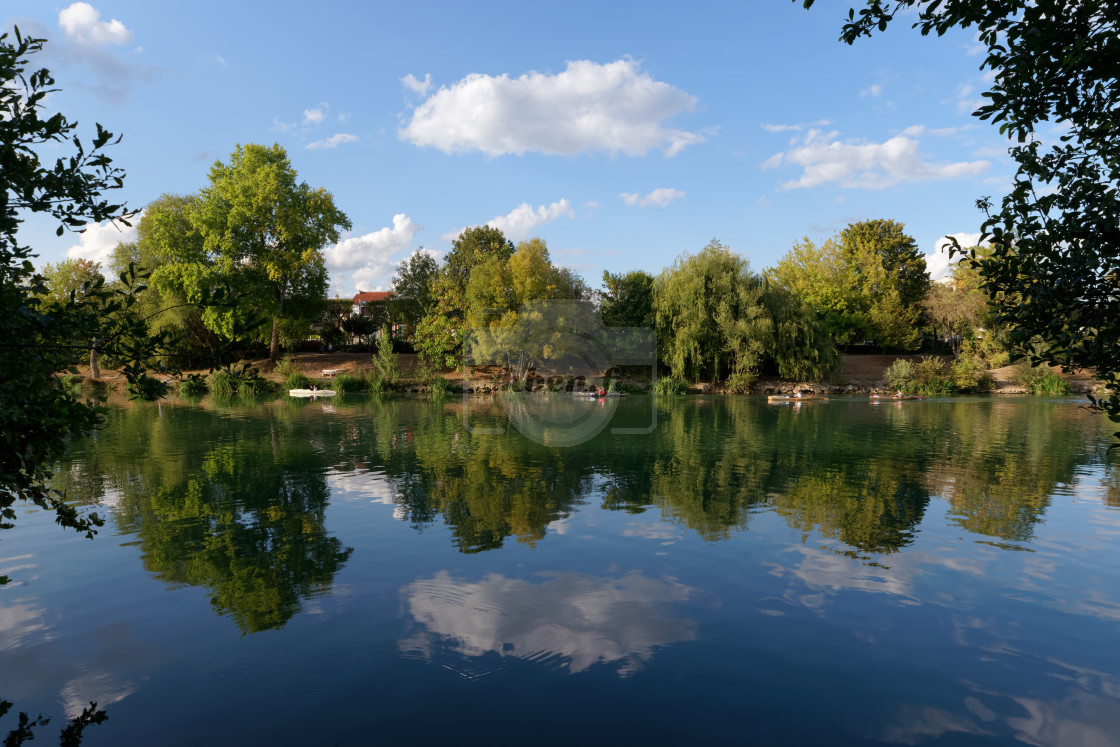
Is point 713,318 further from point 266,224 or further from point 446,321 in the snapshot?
point 266,224

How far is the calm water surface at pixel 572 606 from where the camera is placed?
5879 mm

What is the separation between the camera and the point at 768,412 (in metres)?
34.6

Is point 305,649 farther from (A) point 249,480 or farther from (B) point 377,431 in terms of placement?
(B) point 377,431

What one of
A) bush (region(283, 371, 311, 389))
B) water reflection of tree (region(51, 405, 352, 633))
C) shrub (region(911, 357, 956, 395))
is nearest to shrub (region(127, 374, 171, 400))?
water reflection of tree (region(51, 405, 352, 633))

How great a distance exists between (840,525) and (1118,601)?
420 centimetres

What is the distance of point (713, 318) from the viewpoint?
153ft

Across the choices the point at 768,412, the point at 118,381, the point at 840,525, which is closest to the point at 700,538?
the point at 840,525

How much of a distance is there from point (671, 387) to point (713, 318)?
5.85 metres

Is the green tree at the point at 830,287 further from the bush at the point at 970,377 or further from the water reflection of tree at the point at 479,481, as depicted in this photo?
the water reflection of tree at the point at 479,481

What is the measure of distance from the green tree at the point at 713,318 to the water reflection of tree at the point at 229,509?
2926 centimetres

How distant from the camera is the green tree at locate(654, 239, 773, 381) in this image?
149ft

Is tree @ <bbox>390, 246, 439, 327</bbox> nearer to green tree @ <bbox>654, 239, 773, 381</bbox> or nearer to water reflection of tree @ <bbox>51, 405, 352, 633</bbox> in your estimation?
green tree @ <bbox>654, 239, 773, 381</bbox>

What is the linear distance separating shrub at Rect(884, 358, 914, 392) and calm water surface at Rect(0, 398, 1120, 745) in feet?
104

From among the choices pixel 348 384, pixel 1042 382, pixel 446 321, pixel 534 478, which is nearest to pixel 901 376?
pixel 1042 382
